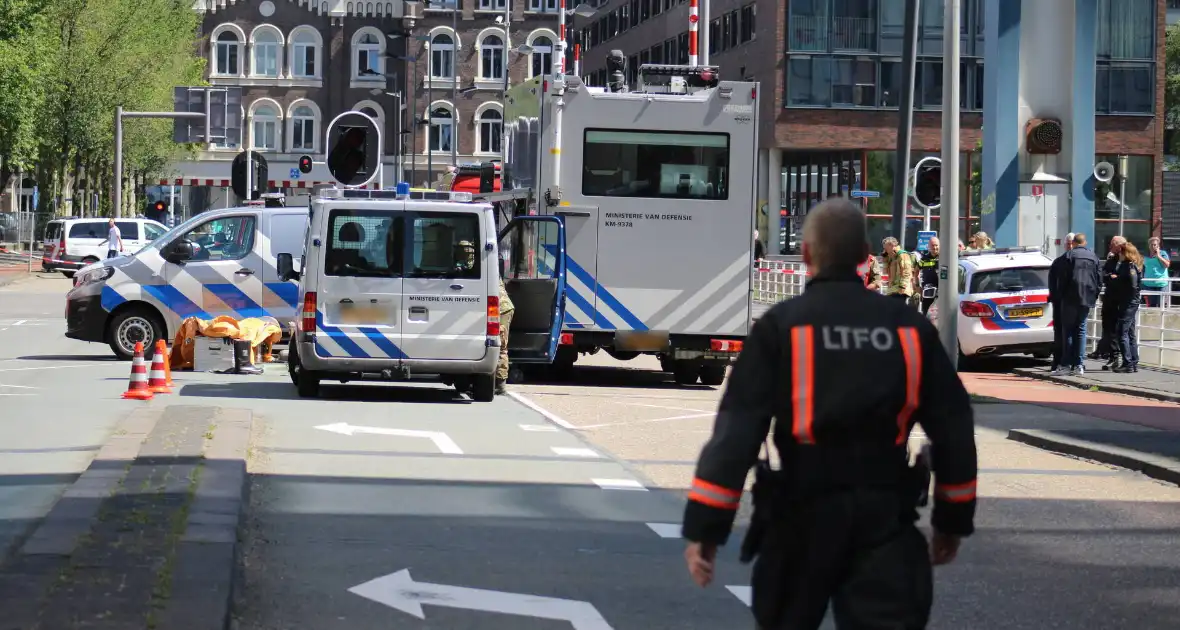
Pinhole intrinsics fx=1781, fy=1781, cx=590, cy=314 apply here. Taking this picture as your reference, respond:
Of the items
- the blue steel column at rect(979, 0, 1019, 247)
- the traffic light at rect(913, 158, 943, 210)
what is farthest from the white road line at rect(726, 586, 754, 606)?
the blue steel column at rect(979, 0, 1019, 247)

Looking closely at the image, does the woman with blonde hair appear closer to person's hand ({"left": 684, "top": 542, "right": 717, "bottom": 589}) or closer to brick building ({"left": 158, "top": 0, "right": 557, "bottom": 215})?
person's hand ({"left": 684, "top": 542, "right": 717, "bottom": 589})

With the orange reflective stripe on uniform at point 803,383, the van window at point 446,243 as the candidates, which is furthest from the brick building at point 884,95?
the orange reflective stripe on uniform at point 803,383

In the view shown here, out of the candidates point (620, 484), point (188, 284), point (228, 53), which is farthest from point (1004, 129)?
point (228, 53)

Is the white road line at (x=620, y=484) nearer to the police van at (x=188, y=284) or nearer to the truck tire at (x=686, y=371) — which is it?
the truck tire at (x=686, y=371)

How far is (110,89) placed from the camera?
206 feet

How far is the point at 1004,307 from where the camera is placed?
23.5m

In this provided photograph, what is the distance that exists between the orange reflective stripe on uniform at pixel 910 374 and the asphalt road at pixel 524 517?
104 inches

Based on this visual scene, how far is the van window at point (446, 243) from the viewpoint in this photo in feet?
55.1

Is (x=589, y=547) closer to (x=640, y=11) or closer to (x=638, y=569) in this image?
(x=638, y=569)

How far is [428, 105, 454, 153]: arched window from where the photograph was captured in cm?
9375

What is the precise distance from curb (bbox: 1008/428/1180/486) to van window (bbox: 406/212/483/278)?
522 cm

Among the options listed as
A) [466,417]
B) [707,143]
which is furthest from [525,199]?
[466,417]

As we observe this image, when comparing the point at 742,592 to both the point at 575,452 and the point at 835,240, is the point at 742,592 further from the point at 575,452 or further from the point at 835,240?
the point at 575,452

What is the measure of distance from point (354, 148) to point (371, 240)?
134cm
